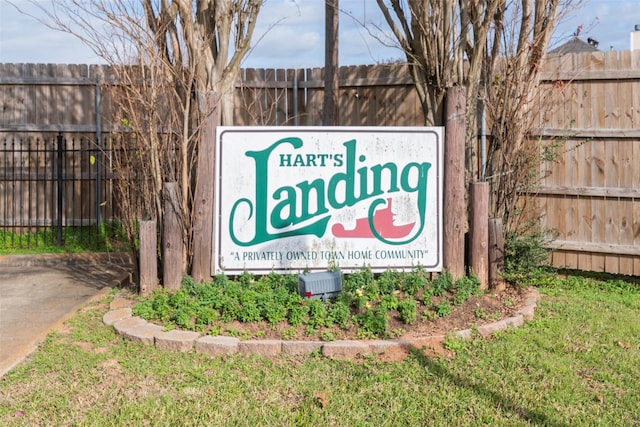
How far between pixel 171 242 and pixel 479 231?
121 inches

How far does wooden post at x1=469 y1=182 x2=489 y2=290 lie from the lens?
631 centimetres

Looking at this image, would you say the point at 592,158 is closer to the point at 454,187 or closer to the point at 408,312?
the point at 454,187

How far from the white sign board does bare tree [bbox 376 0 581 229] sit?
780 mm

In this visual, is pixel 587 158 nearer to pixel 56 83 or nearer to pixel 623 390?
pixel 623 390

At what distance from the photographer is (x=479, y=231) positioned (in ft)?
20.8

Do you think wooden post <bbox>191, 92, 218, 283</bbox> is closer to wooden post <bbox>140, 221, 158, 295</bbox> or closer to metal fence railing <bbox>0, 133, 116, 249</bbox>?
wooden post <bbox>140, 221, 158, 295</bbox>

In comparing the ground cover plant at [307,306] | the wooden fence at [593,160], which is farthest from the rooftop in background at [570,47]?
the ground cover plant at [307,306]

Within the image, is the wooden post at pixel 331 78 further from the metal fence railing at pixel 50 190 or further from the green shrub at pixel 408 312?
the green shrub at pixel 408 312

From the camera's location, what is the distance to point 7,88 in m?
11.2

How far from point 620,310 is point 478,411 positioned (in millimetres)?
3212

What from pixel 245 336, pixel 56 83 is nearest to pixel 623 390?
pixel 245 336

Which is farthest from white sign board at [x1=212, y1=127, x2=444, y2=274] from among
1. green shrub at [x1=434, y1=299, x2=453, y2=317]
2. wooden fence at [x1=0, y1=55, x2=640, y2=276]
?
wooden fence at [x1=0, y1=55, x2=640, y2=276]

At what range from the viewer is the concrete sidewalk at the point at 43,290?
5412 mm

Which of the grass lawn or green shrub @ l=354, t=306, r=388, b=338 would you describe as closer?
the grass lawn
